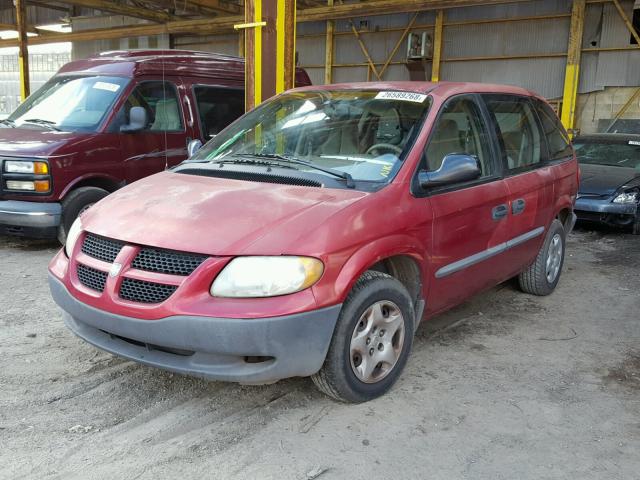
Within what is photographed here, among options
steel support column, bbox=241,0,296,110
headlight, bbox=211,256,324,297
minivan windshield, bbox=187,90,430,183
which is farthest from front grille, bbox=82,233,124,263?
steel support column, bbox=241,0,296,110

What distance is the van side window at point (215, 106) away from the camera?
7137 mm

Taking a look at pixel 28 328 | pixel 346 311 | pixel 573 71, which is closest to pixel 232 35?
pixel 573 71

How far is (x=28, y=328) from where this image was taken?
162 inches

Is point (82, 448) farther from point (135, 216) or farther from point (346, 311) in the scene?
point (346, 311)

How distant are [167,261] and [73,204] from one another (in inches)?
150

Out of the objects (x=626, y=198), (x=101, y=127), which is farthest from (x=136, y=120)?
(x=626, y=198)

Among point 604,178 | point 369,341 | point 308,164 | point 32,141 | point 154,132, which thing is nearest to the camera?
point 369,341

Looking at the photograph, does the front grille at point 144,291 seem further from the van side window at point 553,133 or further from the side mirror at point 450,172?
the van side window at point 553,133

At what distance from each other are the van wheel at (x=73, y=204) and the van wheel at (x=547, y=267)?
4321 millimetres

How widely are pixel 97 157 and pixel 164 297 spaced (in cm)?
403

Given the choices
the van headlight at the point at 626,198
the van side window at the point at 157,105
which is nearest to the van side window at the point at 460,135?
the van side window at the point at 157,105

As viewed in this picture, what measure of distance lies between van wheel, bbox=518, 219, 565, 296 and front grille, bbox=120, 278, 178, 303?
3.37 m

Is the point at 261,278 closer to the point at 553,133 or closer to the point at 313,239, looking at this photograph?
the point at 313,239

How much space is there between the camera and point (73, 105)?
6582 mm
